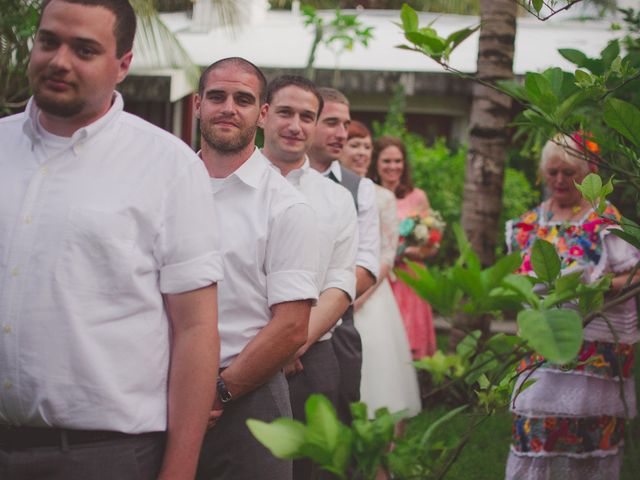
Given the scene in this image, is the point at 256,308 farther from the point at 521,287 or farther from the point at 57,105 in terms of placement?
the point at 521,287

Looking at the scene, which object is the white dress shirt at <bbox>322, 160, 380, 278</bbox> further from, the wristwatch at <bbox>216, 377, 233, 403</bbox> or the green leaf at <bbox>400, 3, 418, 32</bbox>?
the green leaf at <bbox>400, 3, 418, 32</bbox>

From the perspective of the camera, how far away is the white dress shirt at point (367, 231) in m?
5.32

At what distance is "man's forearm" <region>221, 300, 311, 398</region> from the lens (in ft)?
10.4

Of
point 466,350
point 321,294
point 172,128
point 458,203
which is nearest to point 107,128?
→ point 466,350

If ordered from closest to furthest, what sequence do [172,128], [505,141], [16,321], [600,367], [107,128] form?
[16,321] → [107,128] → [600,367] → [505,141] → [172,128]

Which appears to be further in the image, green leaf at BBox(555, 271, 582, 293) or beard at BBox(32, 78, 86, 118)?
beard at BBox(32, 78, 86, 118)

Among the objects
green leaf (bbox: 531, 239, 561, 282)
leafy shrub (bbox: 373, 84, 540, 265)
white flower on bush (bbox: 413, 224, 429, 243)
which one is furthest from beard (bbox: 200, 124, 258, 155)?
leafy shrub (bbox: 373, 84, 540, 265)

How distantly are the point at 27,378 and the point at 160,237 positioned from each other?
0.49 metres

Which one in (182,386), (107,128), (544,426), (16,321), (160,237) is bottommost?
(544,426)

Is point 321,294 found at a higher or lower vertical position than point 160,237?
lower

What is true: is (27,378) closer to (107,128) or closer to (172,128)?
(107,128)

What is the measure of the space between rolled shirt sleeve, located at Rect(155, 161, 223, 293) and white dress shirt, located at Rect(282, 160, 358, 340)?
5.55 ft

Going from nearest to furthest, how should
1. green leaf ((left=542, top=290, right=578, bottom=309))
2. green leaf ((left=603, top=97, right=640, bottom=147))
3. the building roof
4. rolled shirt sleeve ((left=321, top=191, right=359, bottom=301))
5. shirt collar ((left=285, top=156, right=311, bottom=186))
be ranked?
green leaf ((left=542, top=290, right=578, bottom=309)), green leaf ((left=603, top=97, right=640, bottom=147)), rolled shirt sleeve ((left=321, top=191, right=359, bottom=301)), shirt collar ((left=285, top=156, right=311, bottom=186)), the building roof

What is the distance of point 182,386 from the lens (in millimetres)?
2541
